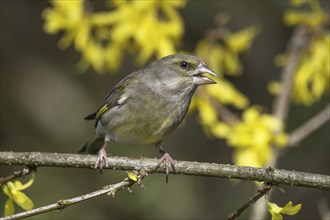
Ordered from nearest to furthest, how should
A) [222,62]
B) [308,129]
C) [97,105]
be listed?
[308,129] < [222,62] < [97,105]

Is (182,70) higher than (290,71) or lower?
lower

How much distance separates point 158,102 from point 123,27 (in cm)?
66

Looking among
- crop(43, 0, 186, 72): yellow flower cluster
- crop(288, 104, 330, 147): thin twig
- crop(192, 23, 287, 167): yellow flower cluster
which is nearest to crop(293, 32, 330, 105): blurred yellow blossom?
crop(288, 104, 330, 147): thin twig

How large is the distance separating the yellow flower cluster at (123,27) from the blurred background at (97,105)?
2.76m

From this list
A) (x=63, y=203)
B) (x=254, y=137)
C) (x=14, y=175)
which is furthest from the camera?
(x=254, y=137)

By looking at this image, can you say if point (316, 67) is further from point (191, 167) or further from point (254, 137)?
point (191, 167)

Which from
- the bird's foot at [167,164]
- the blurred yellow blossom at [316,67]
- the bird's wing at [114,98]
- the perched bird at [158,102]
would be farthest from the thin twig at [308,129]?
the bird's foot at [167,164]

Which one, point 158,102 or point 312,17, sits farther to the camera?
point 312,17

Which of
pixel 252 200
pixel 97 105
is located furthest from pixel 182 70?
pixel 97 105

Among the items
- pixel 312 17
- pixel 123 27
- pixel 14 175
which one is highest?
pixel 312 17

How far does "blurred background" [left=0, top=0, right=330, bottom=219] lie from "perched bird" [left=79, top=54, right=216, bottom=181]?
2.95m

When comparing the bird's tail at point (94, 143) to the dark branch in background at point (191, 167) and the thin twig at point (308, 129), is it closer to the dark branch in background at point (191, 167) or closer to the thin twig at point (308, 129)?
the thin twig at point (308, 129)

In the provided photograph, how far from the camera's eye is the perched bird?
16.4ft

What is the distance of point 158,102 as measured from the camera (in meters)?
5.05
